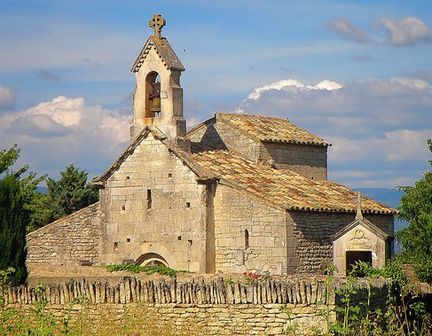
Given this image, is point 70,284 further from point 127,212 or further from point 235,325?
point 127,212

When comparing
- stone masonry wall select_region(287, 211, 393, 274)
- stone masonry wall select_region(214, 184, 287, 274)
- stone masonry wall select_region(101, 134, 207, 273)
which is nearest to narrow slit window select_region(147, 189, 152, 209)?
stone masonry wall select_region(101, 134, 207, 273)

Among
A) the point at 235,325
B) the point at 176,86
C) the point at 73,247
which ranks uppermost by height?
the point at 176,86

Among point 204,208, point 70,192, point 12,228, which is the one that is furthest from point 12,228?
point 70,192

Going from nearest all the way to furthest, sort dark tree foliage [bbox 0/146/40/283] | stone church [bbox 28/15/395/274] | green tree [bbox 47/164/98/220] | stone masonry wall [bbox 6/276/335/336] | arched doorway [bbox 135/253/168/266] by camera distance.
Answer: stone masonry wall [bbox 6/276/335/336] < dark tree foliage [bbox 0/146/40/283] < stone church [bbox 28/15/395/274] < arched doorway [bbox 135/253/168/266] < green tree [bbox 47/164/98/220]

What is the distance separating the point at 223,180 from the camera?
38.0 m

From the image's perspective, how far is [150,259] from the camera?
39.6 meters

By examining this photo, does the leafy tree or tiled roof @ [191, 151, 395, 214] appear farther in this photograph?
tiled roof @ [191, 151, 395, 214]

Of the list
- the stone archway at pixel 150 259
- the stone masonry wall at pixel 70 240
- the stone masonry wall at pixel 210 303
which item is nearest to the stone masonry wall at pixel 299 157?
the stone archway at pixel 150 259

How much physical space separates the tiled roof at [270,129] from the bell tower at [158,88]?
3.79 m

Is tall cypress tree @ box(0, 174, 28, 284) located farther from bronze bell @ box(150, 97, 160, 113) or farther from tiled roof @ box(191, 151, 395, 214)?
bronze bell @ box(150, 97, 160, 113)

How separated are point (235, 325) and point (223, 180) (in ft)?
57.9

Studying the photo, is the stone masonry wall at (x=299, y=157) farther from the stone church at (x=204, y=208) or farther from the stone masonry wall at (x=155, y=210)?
the stone masonry wall at (x=155, y=210)

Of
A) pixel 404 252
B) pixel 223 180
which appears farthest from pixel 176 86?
pixel 404 252

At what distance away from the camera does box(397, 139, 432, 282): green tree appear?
1267 inches
